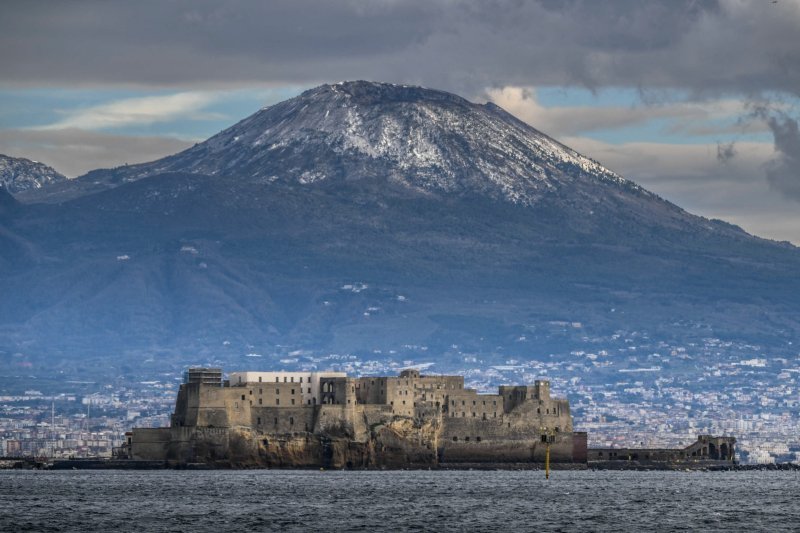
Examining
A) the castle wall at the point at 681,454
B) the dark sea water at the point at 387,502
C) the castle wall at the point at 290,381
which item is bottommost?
the dark sea water at the point at 387,502

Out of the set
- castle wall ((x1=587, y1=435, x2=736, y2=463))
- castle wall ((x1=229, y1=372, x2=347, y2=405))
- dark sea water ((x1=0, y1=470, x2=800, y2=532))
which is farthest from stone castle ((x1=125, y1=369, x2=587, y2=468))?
castle wall ((x1=587, y1=435, x2=736, y2=463))

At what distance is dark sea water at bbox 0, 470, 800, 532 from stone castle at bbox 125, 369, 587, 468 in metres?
2.94

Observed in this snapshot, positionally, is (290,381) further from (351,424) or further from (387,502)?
(387,502)

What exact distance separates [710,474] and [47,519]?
83.7 meters

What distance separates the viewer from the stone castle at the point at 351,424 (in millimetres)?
165375

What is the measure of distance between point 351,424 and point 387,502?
39.3m

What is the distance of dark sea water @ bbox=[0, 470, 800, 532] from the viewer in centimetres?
11081

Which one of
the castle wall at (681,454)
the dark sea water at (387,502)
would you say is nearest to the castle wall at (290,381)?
the dark sea water at (387,502)

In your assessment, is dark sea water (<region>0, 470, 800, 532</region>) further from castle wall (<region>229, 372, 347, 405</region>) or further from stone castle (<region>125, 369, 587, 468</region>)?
castle wall (<region>229, 372, 347, 405</region>)

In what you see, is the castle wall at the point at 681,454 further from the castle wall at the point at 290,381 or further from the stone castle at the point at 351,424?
the castle wall at the point at 290,381

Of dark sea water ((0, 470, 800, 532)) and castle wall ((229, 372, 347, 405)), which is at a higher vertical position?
castle wall ((229, 372, 347, 405))

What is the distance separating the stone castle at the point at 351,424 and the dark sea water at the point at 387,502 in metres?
2.94

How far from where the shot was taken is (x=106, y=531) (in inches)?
4102

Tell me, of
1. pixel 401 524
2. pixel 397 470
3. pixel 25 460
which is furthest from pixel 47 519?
pixel 25 460
